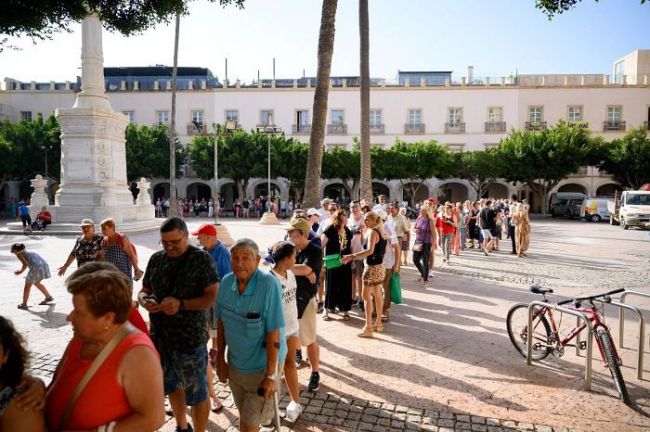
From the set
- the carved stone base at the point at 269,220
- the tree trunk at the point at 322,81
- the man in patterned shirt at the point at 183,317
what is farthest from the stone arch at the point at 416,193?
the man in patterned shirt at the point at 183,317

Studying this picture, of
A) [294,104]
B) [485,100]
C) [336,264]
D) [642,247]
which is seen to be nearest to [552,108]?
[485,100]

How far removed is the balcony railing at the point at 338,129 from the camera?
42094 millimetres

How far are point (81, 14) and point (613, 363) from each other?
21.5 feet

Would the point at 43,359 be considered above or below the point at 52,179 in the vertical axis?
below

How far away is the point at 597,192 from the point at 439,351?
138 feet

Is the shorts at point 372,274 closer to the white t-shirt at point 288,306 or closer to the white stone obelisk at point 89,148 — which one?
the white t-shirt at point 288,306

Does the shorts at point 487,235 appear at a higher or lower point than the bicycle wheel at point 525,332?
higher

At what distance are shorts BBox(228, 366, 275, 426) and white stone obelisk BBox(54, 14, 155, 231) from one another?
52.9 ft

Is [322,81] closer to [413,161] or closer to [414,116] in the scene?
[413,161]

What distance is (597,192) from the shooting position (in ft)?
133

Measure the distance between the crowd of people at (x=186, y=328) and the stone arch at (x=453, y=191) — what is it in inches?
1451

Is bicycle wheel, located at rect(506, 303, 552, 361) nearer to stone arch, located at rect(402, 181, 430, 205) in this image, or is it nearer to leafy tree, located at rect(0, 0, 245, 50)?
leafy tree, located at rect(0, 0, 245, 50)

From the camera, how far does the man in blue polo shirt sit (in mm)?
2803

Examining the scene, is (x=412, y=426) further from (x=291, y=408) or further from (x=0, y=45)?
(x=0, y=45)
